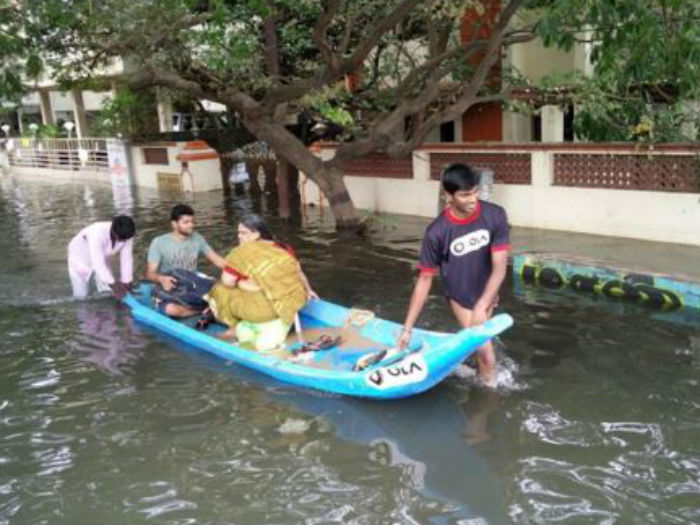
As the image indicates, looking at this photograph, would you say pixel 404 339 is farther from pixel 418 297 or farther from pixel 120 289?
pixel 120 289

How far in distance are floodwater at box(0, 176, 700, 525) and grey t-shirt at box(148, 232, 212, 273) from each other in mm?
766

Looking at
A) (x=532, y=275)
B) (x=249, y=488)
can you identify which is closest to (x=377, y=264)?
(x=532, y=275)

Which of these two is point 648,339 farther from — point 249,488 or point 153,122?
point 153,122

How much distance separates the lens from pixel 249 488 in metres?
4.75

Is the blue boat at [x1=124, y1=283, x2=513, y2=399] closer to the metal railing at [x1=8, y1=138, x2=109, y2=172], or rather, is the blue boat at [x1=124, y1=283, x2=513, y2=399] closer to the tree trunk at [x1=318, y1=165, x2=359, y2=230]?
the tree trunk at [x1=318, y1=165, x2=359, y2=230]

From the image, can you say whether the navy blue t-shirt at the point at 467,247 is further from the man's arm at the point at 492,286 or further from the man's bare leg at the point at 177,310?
the man's bare leg at the point at 177,310

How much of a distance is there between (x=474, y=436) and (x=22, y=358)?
4631 millimetres

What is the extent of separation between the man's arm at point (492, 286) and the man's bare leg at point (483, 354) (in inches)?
→ 6.4

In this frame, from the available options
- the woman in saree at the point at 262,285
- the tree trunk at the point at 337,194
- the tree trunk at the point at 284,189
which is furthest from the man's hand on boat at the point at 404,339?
the tree trunk at the point at 284,189

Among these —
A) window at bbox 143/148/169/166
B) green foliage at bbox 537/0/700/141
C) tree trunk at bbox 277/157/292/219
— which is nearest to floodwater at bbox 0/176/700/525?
green foliage at bbox 537/0/700/141

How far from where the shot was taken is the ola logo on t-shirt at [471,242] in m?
5.27

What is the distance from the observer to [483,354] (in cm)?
591

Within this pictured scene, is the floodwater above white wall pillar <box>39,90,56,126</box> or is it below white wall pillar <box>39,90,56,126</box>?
below

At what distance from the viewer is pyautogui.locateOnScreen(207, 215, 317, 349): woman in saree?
6488 millimetres
